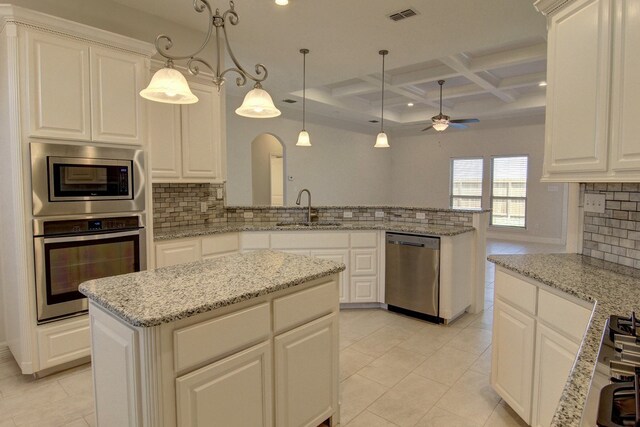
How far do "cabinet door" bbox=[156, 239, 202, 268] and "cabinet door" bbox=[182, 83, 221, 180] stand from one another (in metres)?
0.68

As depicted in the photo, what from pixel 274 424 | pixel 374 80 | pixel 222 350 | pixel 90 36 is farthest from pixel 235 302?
pixel 374 80

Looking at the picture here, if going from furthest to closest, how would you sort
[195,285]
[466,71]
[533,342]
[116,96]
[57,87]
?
1. [466,71]
2. [116,96]
3. [57,87]
4. [533,342]
5. [195,285]

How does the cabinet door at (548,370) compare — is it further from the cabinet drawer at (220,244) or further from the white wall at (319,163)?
the white wall at (319,163)

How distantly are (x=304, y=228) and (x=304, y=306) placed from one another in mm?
2147

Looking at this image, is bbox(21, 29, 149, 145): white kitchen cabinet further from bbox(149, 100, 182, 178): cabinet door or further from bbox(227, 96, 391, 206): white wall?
bbox(227, 96, 391, 206): white wall

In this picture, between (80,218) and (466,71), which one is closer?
(80,218)

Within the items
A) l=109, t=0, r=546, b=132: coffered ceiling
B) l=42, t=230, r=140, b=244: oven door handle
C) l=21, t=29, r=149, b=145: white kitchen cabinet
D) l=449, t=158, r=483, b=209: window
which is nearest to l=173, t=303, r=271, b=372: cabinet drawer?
l=42, t=230, r=140, b=244: oven door handle

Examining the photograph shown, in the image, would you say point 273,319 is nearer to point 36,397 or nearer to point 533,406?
point 533,406

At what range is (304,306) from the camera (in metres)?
1.85

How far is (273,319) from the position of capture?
170cm

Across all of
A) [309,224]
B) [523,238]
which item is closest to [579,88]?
[309,224]

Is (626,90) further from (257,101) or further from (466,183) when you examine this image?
(466,183)

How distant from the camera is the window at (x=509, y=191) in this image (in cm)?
880

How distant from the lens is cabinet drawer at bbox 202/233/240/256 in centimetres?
354
